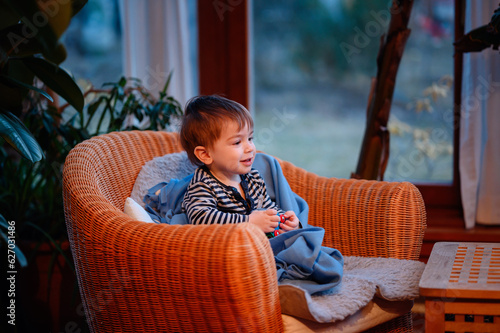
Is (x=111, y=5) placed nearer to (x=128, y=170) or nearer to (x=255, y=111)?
(x=255, y=111)

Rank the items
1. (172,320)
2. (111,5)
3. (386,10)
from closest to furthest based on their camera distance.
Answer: (172,320)
(386,10)
(111,5)

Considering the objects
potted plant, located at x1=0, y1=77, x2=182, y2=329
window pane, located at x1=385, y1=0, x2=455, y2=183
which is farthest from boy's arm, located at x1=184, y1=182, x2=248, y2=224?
window pane, located at x1=385, y1=0, x2=455, y2=183

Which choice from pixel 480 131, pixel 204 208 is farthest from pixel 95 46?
pixel 480 131

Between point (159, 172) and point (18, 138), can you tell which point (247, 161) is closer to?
point (159, 172)

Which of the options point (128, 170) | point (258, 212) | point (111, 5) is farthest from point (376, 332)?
point (111, 5)

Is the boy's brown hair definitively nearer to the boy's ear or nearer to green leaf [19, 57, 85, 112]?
the boy's ear

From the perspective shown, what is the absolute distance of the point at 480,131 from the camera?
250 centimetres

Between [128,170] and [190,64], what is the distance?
43.1 inches

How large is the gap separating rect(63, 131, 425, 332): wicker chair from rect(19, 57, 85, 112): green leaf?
0.17 meters

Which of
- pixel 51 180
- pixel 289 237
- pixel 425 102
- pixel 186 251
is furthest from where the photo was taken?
pixel 425 102

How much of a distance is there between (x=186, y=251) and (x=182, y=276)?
0.20 feet

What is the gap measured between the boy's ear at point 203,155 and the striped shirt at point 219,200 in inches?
1.9

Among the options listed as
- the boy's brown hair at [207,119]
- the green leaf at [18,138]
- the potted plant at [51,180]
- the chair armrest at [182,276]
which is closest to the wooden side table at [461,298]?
the chair armrest at [182,276]

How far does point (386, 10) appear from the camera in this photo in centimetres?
272
